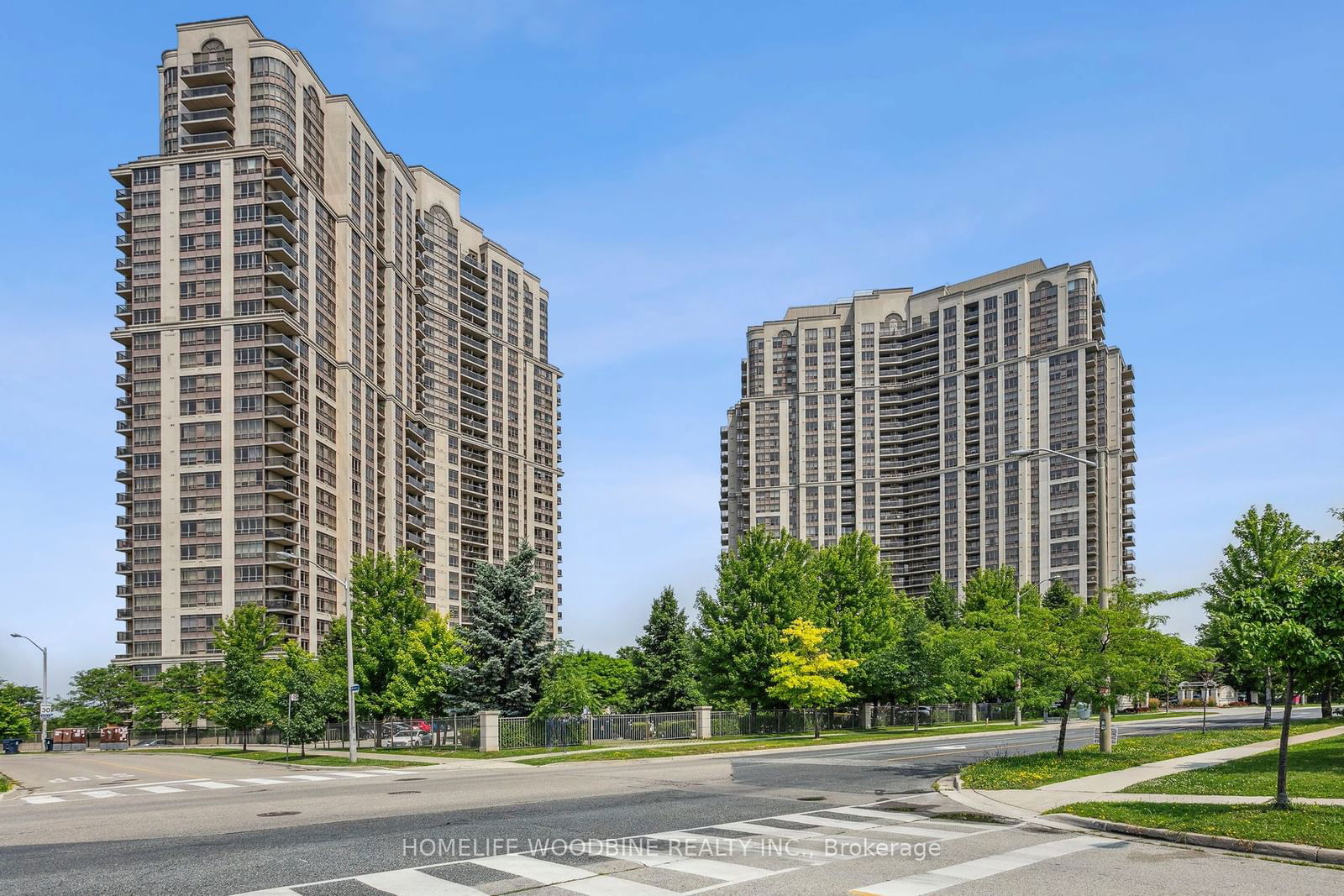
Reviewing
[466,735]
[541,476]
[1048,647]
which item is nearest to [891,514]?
[541,476]

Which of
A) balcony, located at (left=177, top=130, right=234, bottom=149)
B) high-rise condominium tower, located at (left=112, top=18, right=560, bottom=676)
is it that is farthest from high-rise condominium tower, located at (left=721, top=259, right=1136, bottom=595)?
balcony, located at (left=177, top=130, right=234, bottom=149)

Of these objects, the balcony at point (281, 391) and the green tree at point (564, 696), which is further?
the balcony at point (281, 391)

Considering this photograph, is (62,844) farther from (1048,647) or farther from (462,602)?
(462,602)

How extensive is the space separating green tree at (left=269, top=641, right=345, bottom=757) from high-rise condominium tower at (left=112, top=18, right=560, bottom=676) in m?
36.5

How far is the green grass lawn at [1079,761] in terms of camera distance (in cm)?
2248

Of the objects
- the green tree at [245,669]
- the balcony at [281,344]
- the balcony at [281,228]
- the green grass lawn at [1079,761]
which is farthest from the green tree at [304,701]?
the balcony at [281,228]

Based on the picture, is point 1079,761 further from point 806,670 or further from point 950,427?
point 950,427

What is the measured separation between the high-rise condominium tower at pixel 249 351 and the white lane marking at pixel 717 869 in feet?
266

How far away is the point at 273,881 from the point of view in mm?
12234

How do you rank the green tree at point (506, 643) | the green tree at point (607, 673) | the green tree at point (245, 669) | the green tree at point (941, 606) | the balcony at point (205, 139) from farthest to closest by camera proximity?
the balcony at point (205, 139), the green tree at point (607, 673), the green tree at point (941, 606), the green tree at point (245, 669), the green tree at point (506, 643)

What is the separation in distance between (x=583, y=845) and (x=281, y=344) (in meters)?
88.3

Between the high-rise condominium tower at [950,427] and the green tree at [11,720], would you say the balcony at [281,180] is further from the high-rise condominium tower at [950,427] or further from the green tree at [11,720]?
the high-rise condominium tower at [950,427]

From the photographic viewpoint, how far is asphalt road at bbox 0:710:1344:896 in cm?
1205

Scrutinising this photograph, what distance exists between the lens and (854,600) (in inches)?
2421
